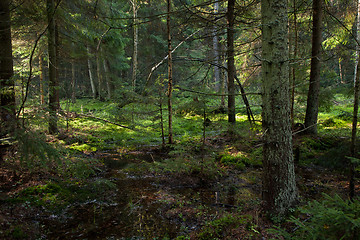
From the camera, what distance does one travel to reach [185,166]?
20.1 feet

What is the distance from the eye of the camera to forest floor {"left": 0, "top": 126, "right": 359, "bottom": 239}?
144 inches

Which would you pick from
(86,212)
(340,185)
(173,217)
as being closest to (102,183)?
(86,212)

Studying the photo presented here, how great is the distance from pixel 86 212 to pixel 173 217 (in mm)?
1800

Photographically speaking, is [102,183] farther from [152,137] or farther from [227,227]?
[152,137]

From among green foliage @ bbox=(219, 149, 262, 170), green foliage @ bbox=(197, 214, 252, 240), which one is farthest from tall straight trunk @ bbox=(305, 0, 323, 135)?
green foliage @ bbox=(197, 214, 252, 240)

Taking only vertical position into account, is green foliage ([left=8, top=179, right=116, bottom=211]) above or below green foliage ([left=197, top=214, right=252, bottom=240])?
above

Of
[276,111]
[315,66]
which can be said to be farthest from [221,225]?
[315,66]

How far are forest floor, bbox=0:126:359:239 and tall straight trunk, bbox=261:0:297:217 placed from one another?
32cm

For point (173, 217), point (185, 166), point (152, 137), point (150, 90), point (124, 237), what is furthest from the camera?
point (152, 137)

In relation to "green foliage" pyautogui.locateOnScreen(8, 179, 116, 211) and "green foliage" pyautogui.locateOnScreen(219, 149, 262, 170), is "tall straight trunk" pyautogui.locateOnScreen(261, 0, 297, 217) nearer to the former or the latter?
"green foliage" pyautogui.locateOnScreen(219, 149, 262, 170)

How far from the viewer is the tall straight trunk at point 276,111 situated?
12.1 feet

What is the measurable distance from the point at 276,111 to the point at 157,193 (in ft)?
11.3

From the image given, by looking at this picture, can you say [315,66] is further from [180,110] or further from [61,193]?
[61,193]

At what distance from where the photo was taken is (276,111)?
3.72 meters
